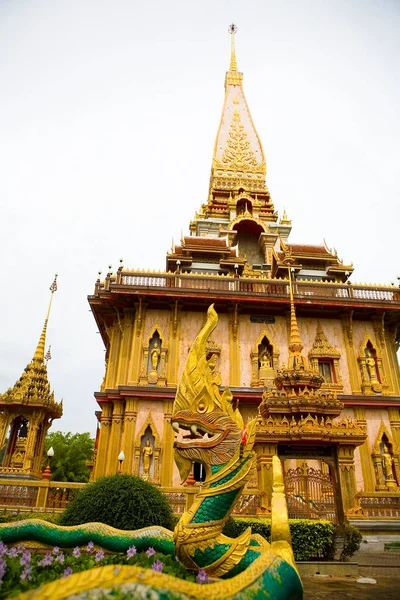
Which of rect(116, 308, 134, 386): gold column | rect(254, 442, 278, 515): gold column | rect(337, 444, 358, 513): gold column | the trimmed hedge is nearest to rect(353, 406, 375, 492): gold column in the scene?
rect(337, 444, 358, 513): gold column

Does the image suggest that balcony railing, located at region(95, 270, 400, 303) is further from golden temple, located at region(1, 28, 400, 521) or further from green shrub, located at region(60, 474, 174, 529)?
green shrub, located at region(60, 474, 174, 529)

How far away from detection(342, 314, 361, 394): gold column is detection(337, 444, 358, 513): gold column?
675 centimetres

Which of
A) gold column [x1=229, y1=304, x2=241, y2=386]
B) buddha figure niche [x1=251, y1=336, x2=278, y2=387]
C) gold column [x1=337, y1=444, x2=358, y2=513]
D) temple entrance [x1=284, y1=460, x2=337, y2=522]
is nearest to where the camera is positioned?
gold column [x1=337, y1=444, x2=358, y2=513]

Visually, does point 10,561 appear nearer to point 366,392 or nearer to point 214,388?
point 214,388

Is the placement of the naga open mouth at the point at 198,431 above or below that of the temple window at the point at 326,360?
below

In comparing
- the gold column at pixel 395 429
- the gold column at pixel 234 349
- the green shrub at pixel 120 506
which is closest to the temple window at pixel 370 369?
the gold column at pixel 395 429

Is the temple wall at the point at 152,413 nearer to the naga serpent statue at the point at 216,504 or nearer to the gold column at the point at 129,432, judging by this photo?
the gold column at the point at 129,432

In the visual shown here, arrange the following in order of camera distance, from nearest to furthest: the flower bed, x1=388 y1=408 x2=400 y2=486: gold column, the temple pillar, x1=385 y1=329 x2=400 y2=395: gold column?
the flower bed < x1=388 y1=408 x2=400 y2=486: gold column < the temple pillar < x1=385 y1=329 x2=400 y2=395: gold column

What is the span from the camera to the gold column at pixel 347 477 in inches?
379

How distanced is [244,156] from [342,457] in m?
24.2

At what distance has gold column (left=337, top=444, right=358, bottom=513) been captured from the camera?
9625 mm

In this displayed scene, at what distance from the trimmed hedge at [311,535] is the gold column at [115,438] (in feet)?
23.1

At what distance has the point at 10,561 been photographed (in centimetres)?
279

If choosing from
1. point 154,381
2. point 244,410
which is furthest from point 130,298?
point 244,410
